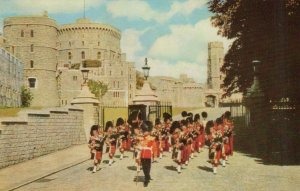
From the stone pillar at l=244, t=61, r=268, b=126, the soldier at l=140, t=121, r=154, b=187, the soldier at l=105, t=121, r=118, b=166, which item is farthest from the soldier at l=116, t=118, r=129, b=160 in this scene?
the stone pillar at l=244, t=61, r=268, b=126

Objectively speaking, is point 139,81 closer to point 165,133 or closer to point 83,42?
point 83,42

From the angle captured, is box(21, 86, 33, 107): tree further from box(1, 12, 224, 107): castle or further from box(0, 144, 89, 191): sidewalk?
box(0, 144, 89, 191): sidewalk

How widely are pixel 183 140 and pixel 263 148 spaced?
5820 millimetres

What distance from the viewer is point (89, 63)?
363 feet

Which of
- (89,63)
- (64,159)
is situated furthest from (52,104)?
(64,159)

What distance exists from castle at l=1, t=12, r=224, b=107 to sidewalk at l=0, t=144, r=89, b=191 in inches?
2641

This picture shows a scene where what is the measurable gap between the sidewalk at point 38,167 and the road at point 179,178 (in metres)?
0.40

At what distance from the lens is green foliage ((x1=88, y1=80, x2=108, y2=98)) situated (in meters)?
91.6

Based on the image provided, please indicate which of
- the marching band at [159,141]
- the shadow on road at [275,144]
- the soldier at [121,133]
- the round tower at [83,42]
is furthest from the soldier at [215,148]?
the round tower at [83,42]

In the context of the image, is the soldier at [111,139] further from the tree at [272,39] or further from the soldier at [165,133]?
the tree at [272,39]

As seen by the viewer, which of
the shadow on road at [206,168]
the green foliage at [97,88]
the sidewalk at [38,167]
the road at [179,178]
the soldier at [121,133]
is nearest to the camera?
the road at [179,178]

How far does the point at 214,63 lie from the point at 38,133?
135613 mm

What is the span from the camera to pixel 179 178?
1391cm

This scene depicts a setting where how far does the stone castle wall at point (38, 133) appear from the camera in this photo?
16.7 m
